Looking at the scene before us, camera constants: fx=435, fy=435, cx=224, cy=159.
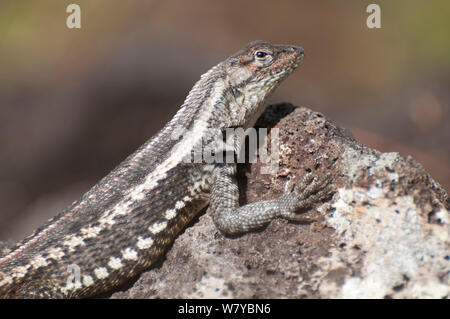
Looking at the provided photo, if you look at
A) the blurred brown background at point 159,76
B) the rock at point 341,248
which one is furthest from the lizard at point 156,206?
the blurred brown background at point 159,76

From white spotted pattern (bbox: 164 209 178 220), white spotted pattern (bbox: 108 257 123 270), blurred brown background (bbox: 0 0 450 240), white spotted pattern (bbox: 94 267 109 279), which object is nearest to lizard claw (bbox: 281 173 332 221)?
white spotted pattern (bbox: 164 209 178 220)

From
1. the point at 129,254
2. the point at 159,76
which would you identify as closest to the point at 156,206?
the point at 129,254

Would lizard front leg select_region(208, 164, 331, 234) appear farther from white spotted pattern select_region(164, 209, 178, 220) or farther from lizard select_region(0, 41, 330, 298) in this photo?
white spotted pattern select_region(164, 209, 178, 220)

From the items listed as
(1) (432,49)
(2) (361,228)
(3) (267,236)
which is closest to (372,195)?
(2) (361,228)

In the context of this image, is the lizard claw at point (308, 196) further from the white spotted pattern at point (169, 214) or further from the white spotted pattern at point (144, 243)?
the white spotted pattern at point (144, 243)

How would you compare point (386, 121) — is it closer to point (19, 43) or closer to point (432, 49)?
point (432, 49)

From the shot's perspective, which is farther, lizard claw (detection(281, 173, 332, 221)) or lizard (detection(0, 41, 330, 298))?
lizard (detection(0, 41, 330, 298))
